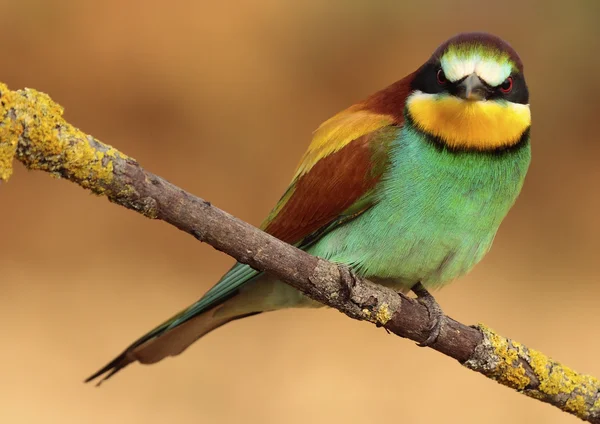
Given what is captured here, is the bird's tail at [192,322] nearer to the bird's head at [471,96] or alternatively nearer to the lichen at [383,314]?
the lichen at [383,314]

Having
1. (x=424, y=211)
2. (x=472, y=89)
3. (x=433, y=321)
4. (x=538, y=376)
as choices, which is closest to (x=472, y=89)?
(x=472, y=89)

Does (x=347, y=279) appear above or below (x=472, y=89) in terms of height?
below

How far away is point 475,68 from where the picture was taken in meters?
1.75

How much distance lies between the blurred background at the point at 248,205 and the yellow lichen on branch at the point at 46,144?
1.53 metres

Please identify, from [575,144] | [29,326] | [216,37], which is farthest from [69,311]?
[575,144]

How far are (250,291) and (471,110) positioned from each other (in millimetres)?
606

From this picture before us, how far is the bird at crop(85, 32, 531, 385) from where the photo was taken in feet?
5.83

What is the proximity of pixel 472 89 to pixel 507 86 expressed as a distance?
110 mm

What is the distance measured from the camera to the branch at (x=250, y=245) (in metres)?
1.22

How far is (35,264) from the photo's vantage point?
9.18 ft

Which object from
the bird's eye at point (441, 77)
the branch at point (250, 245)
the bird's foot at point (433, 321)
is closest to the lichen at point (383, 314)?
the branch at point (250, 245)

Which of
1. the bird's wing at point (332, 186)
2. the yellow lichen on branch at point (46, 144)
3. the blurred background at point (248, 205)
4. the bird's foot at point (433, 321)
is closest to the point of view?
the yellow lichen on branch at point (46, 144)

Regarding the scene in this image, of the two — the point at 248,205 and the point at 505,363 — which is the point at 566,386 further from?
the point at 248,205

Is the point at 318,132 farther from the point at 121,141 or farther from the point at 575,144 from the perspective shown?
the point at 575,144
